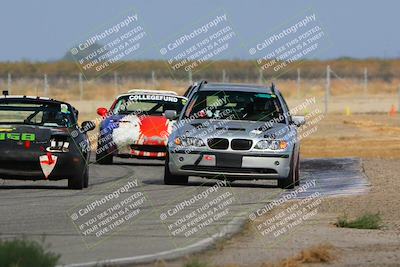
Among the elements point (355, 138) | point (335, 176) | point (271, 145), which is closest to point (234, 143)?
point (271, 145)

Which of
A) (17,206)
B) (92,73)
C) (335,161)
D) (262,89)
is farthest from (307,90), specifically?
(17,206)

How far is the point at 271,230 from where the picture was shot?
46.4 feet

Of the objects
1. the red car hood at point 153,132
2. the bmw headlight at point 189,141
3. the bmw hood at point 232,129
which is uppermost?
the bmw hood at point 232,129

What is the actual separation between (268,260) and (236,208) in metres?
5.20

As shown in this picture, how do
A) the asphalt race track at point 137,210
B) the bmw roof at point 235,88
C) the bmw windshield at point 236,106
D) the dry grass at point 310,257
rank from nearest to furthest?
the dry grass at point 310,257 < the asphalt race track at point 137,210 < the bmw windshield at point 236,106 < the bmw roof at point 235,88

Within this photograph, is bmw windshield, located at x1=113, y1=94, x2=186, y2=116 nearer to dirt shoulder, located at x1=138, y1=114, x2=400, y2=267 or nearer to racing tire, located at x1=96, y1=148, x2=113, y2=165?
racing tire, located at x1=96, y1=148, x2=113, y2=165

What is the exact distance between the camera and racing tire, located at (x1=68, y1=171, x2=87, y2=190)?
1923 cm

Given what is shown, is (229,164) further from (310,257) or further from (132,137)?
(310,257)

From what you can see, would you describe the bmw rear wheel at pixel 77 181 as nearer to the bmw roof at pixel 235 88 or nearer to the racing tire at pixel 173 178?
the racing tire at pixel 173 178

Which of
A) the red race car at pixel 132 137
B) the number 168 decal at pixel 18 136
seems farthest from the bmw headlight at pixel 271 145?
the red race car at pixel 132 137

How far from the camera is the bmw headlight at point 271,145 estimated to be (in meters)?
20.0

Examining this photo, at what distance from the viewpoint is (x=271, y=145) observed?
65.8ft

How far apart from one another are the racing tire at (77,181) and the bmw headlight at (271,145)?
102 inches

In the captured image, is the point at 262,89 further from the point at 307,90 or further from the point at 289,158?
the point at 307,90
